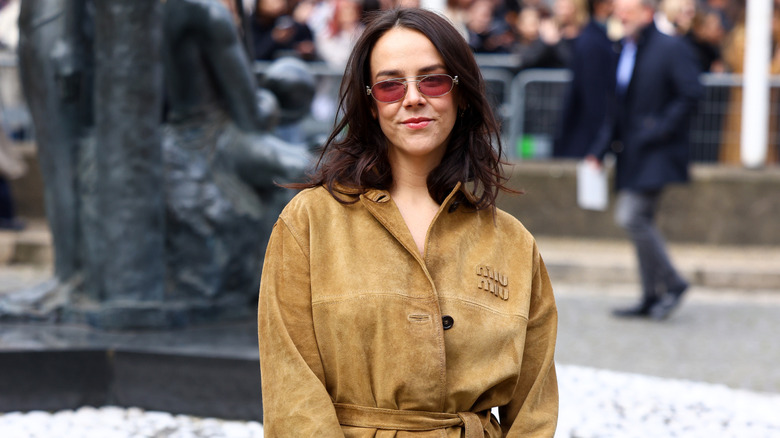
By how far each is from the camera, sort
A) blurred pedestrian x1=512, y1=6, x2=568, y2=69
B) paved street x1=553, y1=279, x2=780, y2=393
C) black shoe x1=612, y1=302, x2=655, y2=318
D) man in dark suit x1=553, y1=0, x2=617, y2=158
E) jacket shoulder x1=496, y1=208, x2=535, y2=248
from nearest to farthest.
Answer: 1. jacket shoulder x1=496, y1=208, x2=535, y2=248
2. paved street x1=553, y1=279, x2=780, y2=393
3. black shoe x1=612, y1=302, x2=655, y2=318
4. man in dark suit x1=553, y1=0, x2=617, y2=158
5. blurred pedestrian x1=512, y1=6, x2=568, y2=69

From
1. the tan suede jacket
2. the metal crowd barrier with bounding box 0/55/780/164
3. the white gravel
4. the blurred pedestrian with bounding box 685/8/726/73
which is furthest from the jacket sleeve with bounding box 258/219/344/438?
the blurred pedestrian with bounding box 685/8/726/73

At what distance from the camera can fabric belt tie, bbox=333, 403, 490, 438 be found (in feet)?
7.40

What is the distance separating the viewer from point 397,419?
88.9 inches

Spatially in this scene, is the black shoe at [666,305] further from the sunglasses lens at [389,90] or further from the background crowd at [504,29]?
the sunglasses lens at [389,90]

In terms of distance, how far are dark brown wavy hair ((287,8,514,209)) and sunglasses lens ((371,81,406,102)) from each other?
0.06 meters

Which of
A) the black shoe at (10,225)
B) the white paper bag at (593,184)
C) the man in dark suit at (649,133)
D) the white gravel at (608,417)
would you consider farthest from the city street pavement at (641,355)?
the white paper bag at (593,184)

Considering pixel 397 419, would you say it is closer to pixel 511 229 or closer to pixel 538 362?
pixel 538 362

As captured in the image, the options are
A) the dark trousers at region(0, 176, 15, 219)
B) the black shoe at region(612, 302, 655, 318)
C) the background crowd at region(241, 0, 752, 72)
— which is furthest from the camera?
the background crowd at region(241, 0, 752, 72)

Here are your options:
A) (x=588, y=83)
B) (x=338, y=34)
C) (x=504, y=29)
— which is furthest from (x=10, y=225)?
(x=588, y=83)

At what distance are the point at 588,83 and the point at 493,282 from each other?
306 inches

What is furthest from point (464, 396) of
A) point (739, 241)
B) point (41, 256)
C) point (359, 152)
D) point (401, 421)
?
point (739, 241)

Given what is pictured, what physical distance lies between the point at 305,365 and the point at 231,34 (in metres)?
3.01

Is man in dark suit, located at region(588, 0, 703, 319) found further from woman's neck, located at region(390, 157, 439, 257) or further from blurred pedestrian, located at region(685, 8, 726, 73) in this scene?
woman's neck, located at region(390, 157, 439, 257)

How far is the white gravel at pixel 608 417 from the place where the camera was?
4.23 metres
